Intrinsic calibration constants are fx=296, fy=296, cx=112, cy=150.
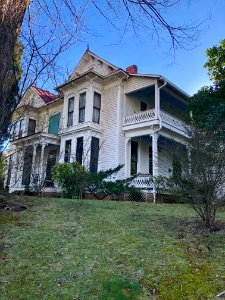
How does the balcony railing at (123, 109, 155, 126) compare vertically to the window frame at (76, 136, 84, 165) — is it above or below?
above

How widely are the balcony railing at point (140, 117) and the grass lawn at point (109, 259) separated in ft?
32.2

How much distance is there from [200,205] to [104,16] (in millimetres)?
4379

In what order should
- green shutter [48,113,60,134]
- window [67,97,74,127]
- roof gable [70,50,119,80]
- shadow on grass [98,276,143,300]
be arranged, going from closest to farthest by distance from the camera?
shadow on grass [98,276,143,300] < roof gable [70,50,119,80] < window [67,97,74,127] < green shutter [48,113,60,134]

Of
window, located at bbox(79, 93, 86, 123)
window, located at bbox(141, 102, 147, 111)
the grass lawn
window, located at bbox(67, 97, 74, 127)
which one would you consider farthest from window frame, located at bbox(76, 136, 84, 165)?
the grass lawn

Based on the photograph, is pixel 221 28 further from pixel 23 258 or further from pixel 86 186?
pixel 86 186

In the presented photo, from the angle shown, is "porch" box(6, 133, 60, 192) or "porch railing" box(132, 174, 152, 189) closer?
"porch" box(6, 133, 60, 192)

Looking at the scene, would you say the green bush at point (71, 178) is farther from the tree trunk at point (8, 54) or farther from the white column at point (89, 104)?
the tree trunk at point (8, 54)

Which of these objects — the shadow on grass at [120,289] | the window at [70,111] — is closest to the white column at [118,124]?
the window at [70,111]

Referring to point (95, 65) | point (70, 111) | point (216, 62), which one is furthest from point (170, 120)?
point (95, 65)

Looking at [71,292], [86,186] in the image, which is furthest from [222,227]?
[86,186]

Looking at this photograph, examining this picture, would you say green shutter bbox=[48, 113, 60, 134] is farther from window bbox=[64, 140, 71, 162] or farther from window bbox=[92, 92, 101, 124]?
window bbox=[92, 92, 101, 124]

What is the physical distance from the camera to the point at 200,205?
646 cm

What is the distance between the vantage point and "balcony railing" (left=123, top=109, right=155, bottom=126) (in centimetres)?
1636

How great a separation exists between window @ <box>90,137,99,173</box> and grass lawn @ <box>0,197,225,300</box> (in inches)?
400
